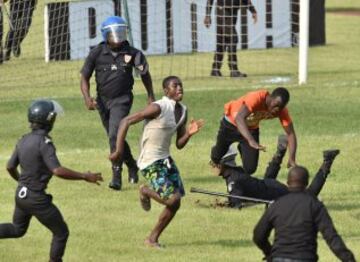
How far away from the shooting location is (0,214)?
1558 centimetres

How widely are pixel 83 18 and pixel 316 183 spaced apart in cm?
1492

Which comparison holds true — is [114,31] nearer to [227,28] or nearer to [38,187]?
[38,187]

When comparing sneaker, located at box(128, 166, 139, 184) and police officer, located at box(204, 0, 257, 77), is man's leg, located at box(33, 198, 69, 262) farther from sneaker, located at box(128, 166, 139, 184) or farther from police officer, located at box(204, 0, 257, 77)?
police officer, located at box(204, 0, 257, 77)

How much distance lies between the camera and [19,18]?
92.8ft

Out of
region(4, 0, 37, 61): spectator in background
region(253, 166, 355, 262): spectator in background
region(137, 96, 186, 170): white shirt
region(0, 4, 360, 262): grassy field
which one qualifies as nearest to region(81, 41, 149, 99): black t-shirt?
region(0, 4, 360, 262): grassy field

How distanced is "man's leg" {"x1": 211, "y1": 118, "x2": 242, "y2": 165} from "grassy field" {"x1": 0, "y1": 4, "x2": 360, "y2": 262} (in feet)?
1.91

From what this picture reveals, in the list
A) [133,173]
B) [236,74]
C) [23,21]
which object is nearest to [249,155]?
[133,173]

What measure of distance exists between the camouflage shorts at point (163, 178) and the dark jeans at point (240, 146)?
2.20m

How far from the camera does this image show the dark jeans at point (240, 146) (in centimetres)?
1602

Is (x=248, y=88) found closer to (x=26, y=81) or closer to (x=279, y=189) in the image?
(x=26, y=81)

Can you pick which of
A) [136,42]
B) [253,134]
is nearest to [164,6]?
[136,42]

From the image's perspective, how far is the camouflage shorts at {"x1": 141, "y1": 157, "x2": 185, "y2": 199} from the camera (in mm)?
13727

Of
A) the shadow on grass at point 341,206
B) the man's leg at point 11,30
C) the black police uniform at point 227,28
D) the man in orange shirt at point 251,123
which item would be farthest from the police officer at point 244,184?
the man's leg at point 11,30

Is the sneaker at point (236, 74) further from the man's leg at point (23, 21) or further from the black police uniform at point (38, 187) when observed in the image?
the black police uniform at point (38, 187)
